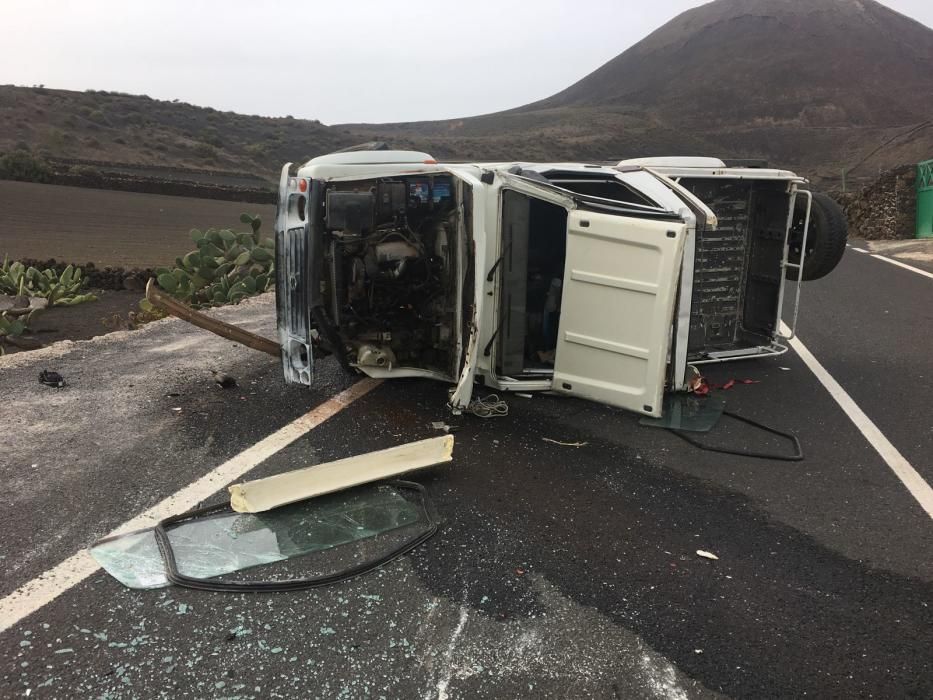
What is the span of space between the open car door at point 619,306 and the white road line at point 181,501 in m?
1.81

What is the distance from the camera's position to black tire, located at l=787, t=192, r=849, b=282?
6660mm

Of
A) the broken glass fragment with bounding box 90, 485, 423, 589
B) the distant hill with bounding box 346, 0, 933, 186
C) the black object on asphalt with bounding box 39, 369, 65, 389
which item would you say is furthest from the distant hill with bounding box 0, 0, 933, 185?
the broken glass fragment with bounding box 90, 485, 423, 589

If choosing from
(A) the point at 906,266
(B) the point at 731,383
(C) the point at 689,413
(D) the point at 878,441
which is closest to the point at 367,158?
(C) the point at 689,413

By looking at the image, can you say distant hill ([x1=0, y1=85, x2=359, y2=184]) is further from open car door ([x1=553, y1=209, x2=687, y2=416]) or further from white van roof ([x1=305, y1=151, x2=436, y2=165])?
open car door ([x1=553, y1=209, x2=687, y2=416])

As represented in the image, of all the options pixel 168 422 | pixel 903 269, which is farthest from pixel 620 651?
pixel 903 269

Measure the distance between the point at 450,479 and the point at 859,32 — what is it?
12798cm

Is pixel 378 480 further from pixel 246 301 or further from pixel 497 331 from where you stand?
pixel 246 301

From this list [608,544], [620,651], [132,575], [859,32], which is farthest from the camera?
[859,32]

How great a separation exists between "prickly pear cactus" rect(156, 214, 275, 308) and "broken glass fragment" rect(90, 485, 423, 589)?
7080mm

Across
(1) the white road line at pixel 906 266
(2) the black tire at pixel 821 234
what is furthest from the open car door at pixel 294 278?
(1) the white road line at pixel 906 266

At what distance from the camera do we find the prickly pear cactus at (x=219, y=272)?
11.0 meters

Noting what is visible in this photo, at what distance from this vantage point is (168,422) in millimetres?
5172

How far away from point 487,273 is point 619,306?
0.98 meters

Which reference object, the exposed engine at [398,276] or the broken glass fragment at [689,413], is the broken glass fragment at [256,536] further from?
the broken glass fragment at [689,413]
